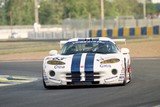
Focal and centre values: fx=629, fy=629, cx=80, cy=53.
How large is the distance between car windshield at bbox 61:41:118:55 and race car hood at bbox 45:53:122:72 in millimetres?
608

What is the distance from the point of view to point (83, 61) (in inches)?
587

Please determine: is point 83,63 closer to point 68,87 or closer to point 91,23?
point 68,87

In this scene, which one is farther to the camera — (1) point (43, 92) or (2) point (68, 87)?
(2) point (68, 87)

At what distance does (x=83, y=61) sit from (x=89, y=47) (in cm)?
132

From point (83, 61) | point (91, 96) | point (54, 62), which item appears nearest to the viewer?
point (91, 96)

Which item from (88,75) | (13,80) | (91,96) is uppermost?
(88,75)

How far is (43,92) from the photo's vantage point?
1461 centimetres

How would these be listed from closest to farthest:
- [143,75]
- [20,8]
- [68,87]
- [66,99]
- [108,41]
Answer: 1. [66,99]
2. [68,87]
3. [108,41]
4. [143,75]
5. [20,8]

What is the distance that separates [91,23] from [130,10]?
7404 cm

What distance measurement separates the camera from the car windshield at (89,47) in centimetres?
1595

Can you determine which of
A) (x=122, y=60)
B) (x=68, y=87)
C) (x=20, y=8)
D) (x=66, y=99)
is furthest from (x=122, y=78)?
(x=20, y=8)

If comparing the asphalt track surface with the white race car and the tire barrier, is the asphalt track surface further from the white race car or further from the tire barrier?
the tire barrier

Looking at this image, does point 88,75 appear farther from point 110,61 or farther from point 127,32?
point 127,32

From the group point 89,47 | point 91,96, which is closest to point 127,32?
point 89,47
